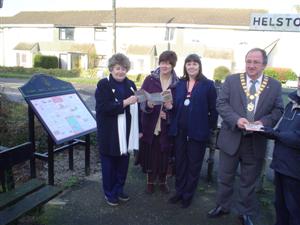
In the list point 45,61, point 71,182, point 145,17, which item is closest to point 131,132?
point 71,182

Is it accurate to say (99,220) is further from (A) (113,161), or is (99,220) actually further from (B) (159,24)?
(B) (159,24)

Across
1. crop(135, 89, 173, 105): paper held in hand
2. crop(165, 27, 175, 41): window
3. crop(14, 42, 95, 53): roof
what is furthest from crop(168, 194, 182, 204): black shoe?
crop(14, 42, 95, 53): roof

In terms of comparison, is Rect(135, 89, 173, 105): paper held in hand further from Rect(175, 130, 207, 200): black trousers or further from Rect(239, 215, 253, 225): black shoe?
Rect(239, 215, 253, 225): black shoe

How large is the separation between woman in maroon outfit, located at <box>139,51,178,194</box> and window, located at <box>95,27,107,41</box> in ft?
106

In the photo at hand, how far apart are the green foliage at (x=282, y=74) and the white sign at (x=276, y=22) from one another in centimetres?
2550

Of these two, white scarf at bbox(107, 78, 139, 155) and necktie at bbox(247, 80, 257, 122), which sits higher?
necktie at bbox(247, 80, 257, 122)

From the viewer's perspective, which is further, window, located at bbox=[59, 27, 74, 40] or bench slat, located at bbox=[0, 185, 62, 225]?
window, located at bbox=[59, 27, 74, 40]

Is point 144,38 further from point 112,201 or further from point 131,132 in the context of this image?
point 112,201

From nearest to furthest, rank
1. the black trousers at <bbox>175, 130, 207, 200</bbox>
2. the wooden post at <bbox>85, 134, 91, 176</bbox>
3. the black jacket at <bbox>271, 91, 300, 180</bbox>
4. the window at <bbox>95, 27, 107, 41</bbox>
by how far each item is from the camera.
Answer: the black jacket at <bbox>271, 91, 300, 180</bbox> → the black trousers at <bbox>175, 130, 207, 200</bbox> → the wooden post at <bbox>85, 134, 91, 176</bbox> → the window at <bbox>95, 27, 107, 41</bbox>

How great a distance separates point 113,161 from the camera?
4152 mm

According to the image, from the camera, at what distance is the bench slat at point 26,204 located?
2.78 meters

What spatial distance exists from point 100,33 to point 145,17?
5.20 meters

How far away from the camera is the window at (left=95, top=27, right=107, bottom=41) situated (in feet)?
116

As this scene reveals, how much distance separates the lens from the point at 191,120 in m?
3.94
